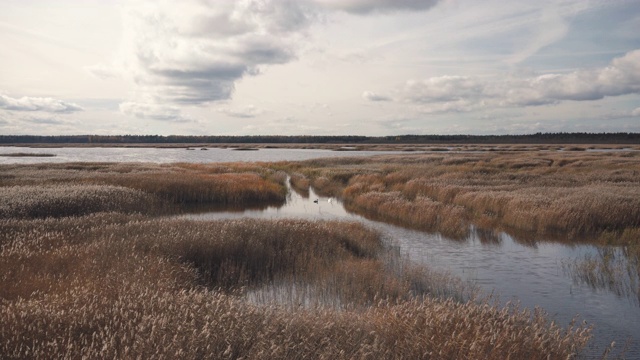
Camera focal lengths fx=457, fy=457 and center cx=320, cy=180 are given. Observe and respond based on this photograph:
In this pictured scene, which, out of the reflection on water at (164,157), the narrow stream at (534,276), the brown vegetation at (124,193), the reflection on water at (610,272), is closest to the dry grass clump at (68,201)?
the brown vegetation at (124,193)

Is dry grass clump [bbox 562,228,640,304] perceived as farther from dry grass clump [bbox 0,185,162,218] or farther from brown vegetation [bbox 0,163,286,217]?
brown vegetation [bbox 0,163,286,217]

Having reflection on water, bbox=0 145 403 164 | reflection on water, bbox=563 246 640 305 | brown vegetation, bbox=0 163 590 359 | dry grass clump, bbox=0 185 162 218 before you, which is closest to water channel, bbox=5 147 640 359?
reflection on water, bbox=563 246 640 305

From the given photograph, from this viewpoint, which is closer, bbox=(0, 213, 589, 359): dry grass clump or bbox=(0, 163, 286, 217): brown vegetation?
bbox=(0, 213, 589, 359): dry grass clump

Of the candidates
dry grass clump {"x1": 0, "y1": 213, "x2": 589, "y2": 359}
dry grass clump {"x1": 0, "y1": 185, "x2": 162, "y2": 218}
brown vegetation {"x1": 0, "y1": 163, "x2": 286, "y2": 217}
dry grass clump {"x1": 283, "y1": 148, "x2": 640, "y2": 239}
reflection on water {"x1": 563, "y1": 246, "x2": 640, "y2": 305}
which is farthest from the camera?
dry grass clump {"x1": 283, "y1": 148, "x2": 640, "y2": 239}

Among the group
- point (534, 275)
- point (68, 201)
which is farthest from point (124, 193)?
point (534, 275)

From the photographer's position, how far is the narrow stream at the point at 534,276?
9445 mm

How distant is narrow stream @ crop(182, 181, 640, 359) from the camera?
31.0 feet

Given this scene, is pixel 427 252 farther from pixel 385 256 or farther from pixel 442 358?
pixel 442 358

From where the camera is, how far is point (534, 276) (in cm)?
1323

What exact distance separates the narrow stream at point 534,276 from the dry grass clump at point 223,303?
1.05 meters

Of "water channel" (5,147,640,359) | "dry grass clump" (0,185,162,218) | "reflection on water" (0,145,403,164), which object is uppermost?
"dry grass clump" (0,185,162,218)

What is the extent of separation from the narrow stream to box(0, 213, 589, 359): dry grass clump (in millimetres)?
1050

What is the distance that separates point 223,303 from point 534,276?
1001cm

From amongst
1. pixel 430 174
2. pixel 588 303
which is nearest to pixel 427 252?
pixel 588 303
